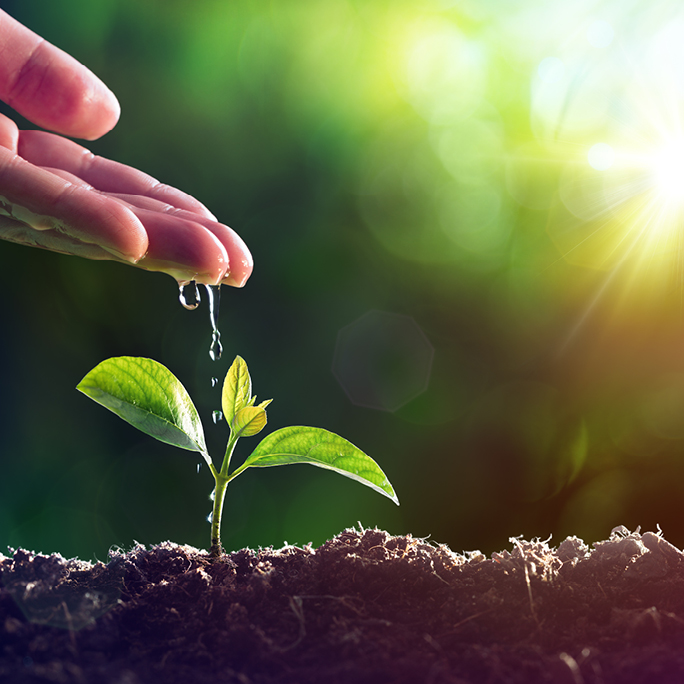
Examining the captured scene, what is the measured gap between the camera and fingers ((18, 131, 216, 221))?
183cm

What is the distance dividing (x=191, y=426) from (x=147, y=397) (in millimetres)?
112

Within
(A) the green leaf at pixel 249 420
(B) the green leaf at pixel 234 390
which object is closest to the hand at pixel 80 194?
(B) the green leaf at pixel 234 390

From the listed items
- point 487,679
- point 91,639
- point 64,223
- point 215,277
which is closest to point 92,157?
point 64,223

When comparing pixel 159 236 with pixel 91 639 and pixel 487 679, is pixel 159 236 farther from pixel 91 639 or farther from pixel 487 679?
pixel 487 679

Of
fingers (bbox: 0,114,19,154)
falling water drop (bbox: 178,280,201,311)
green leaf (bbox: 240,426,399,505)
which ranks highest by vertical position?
fingers (bbox: 0,114,19,154)

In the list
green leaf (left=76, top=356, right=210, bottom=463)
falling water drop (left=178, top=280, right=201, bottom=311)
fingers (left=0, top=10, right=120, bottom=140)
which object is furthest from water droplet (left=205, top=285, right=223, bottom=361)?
fingers (left=0, top=10, right=120, bottom=140)

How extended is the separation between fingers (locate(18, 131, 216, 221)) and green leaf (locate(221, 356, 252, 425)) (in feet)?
2.76

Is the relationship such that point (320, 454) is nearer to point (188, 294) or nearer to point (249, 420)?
point (249, 420)

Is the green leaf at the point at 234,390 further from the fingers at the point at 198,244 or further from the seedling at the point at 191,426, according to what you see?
the fingers at the point at 198,244

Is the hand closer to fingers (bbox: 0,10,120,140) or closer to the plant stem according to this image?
fingers (bbox: 0,10,120,140)

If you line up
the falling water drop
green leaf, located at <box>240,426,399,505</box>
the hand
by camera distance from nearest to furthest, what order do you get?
green leaf, located at <box>240,426,399,505</box> → the hand → the falling water drop

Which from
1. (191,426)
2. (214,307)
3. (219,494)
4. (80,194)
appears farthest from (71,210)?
(219,494)

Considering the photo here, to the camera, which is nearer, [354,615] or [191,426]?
[354,615]

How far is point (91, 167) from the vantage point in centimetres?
190
